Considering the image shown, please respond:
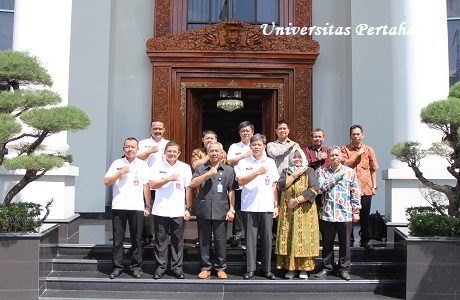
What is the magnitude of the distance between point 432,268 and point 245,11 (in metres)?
6.19

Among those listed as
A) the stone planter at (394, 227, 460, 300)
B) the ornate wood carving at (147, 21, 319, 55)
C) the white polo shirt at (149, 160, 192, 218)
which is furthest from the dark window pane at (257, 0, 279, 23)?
the stone planter at (394, 227, 460, 300)

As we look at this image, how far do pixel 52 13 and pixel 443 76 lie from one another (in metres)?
5.16

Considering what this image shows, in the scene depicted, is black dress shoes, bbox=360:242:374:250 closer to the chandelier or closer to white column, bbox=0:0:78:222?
white column, bbox=0:0:78:222

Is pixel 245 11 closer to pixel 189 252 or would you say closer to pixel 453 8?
pixel 453 8

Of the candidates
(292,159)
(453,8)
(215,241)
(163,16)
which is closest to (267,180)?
(292,159)

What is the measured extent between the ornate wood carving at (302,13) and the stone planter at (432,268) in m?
5.35

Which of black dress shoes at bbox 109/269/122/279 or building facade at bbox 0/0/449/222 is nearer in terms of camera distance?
black dress shoes at bbox 109/269/122/279

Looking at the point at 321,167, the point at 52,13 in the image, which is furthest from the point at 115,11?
the point at 321,167

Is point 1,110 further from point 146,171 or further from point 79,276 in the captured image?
point 79,276

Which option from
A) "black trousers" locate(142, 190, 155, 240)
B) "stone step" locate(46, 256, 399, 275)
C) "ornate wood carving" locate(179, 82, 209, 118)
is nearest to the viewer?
"stone step" locate(46, 256, 399, 275)

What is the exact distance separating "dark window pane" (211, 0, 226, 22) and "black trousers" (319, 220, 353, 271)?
5322mm

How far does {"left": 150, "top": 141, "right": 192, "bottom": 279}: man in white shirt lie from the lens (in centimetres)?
509

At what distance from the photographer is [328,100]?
353 inches

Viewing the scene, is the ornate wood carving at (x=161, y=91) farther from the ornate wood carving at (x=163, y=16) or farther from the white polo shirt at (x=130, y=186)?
the white polo shirt at (x=130, y=186)
